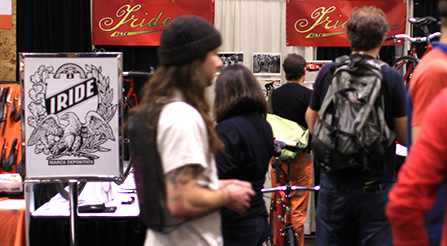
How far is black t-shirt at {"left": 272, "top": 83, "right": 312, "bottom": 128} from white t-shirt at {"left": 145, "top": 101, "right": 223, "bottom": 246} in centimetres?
260

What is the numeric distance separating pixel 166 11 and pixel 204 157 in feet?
13.2

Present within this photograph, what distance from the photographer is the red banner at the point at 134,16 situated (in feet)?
15.9

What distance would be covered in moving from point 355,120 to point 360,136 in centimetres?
7

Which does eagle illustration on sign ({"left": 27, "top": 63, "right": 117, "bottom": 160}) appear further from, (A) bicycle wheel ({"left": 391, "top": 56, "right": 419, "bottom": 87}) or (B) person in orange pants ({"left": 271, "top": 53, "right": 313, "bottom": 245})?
(A) bicycle wheel ({"left": 391, "top": 56, "right": 419, "bottom": 87})

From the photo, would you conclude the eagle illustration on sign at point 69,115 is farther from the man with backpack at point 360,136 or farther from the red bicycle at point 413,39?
the red bicycle at point 413,39

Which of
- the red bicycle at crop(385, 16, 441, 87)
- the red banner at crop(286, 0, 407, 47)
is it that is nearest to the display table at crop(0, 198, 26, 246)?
the red banner at crop(286, 0, 407, 47)

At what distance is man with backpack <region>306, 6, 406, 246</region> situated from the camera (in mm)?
1812

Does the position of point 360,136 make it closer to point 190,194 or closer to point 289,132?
point 190,194

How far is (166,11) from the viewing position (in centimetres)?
487

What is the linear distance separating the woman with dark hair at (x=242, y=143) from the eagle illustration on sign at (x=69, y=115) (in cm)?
88

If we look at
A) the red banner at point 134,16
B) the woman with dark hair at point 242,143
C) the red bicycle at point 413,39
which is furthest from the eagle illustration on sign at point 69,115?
the red bicycle at point 413,39

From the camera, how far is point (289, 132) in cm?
359

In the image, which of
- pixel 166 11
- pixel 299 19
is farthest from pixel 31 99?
pixel 299 19

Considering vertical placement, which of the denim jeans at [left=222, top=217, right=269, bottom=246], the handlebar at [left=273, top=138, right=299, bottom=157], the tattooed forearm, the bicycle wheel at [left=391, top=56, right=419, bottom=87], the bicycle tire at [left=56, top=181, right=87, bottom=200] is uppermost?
the bicycle wheel at [left=391, top=56, right=419, bottom=87]
